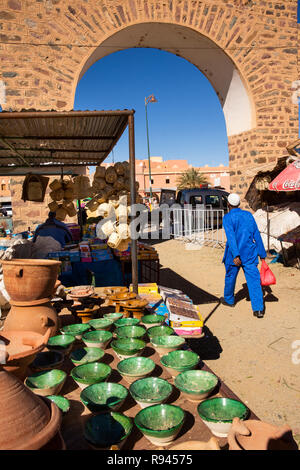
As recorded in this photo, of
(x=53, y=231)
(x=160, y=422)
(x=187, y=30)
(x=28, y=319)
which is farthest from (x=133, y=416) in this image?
(x=187, y=30)

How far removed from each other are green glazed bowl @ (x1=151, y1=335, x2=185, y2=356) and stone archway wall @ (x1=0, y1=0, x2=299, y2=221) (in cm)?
647

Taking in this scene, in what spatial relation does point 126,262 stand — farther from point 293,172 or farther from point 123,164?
point 293,172

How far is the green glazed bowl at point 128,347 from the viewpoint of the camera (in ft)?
6.77

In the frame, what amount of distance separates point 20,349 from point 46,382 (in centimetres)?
31

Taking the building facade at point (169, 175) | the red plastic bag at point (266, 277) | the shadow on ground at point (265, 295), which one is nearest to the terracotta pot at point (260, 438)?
the red plastic bag at point (266, 277)

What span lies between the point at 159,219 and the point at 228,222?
11409 millimetres

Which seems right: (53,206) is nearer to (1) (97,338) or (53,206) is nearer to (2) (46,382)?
(1) (97,338)

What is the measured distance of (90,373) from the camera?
1.90m

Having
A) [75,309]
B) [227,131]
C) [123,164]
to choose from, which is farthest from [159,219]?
[75,309]

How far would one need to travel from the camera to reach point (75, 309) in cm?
292

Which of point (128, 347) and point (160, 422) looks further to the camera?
point (128, 347)

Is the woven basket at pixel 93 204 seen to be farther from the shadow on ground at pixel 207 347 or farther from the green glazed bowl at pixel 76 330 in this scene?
the shadow on ground at pixel 207 347

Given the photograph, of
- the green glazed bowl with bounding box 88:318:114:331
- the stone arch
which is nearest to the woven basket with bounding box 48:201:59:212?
the stone arch

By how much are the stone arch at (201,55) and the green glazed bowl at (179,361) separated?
23.5 feet
